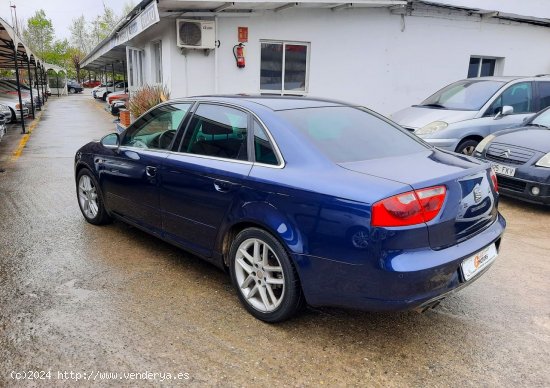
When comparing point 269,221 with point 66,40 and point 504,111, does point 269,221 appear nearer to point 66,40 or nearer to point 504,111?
point 504,111

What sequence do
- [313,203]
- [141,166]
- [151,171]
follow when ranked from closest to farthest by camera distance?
[313,203] → [151,171] → [141,166]

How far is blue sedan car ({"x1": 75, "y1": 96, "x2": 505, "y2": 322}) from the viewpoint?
8.21 feet

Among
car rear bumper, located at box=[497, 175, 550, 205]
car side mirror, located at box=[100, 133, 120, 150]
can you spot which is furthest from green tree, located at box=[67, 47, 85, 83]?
car rear bumper, located at box=[497, 175, 550, 205]

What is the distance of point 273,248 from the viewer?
9.50 feet

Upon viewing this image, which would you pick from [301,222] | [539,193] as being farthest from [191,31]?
[301,222]

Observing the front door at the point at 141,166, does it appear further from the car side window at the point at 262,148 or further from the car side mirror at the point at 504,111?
the car side mirror at the point at 504,111

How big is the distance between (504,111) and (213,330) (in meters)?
6.63

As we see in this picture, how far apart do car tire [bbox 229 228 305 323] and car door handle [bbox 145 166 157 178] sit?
1.09 meters

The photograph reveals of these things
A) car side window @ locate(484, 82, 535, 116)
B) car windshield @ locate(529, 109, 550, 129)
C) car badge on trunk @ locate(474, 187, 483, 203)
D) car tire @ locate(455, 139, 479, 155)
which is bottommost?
car tire @ locate(455, 139, 479, 155)

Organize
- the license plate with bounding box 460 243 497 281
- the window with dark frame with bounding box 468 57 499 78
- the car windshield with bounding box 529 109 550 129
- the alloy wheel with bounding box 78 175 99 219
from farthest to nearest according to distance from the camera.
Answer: the window with dark frame with bounding box 468 57 499 78 → the car windshield with bounding box 529 109 550 129 → the alloy wheel with bounding box 78 175 99 219 → the license plate with bounding box 460 243 497 281

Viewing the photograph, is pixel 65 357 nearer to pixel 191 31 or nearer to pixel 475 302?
pixel 475 302

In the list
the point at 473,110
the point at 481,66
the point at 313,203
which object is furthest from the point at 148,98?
the point at 481,66

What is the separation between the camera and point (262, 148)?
10.2 feet

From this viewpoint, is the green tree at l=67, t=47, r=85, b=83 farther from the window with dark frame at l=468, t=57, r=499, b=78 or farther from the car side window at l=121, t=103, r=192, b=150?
the car side window at l=121, t=103, r=192, b=150
